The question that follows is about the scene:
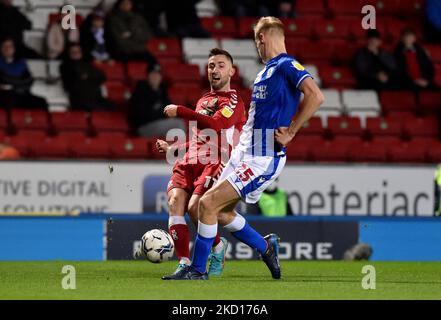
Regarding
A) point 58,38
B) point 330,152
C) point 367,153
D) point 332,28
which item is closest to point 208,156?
point 330,152

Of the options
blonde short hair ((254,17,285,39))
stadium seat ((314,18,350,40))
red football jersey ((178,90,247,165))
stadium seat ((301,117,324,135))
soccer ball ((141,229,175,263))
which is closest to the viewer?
blonde short hair ((254,17,285,39))

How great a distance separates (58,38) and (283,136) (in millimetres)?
8831

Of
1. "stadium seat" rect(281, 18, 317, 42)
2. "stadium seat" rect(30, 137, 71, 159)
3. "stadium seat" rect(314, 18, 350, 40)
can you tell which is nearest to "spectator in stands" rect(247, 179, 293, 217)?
"stadium seat" rect(30, 137, 71, 159)

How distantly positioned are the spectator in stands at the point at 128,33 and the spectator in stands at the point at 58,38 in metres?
0.59

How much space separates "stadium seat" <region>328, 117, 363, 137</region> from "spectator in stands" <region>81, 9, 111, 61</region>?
11.1ft

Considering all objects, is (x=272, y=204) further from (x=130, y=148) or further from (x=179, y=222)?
(x=179, y=222)

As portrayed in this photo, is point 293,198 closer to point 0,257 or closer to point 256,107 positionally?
point 0,257

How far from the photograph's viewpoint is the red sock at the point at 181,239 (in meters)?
10.3

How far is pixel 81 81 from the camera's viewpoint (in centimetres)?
1661

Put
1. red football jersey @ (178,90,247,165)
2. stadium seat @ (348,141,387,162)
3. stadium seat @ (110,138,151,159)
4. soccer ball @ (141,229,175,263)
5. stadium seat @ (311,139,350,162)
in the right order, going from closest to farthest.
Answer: red football jersey @ (178,90,247,165)
soccer ball @ (141,229,175,263)
stadium seat @ (110,138,151,159)
stadium seat @ (311,139,350,162)
stadium seat @ (348,141,387,162)

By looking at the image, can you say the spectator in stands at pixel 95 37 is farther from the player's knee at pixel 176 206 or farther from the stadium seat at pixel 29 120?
the player's knee at pixel 176 206

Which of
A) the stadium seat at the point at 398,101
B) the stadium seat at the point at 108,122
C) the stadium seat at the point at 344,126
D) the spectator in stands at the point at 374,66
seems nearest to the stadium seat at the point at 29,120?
the stadium seat at the point at 108,122

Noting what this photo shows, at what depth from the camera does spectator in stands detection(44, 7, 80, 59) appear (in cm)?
1705

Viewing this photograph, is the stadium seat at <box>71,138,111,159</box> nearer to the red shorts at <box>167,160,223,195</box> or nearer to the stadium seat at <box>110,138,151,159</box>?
the stadium seat at <box>110,138,151,159</box>
